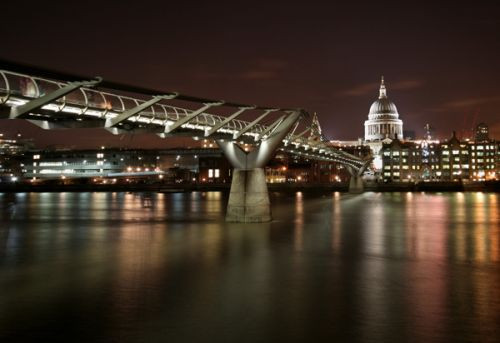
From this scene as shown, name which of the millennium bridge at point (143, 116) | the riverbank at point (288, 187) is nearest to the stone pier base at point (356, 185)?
the riverbank at point (288, 187)

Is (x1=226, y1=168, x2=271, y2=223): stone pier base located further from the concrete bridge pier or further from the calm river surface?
the calm river surface

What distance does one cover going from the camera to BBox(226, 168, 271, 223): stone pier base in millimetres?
46562

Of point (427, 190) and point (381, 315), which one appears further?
point (427, 190)

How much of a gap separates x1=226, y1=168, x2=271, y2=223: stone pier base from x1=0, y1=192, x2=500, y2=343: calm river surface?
5298 mm

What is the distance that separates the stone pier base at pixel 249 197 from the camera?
46562 mm

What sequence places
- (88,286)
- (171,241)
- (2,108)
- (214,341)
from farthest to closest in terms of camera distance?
(171,241) < (2,108) < (88,286) < (214,341)

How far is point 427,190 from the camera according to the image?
156250 millimetres

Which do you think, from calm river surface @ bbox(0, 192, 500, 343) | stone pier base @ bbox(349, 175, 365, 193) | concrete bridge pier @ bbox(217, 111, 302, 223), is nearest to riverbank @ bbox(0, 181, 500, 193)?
stone pier base @ bbox(349, 175, 365, 193)

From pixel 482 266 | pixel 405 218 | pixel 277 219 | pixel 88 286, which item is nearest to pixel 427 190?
pixel 405 218

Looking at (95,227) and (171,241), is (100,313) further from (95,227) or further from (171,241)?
(95,227)

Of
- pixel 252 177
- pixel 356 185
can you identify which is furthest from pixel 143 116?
pixel 356 185

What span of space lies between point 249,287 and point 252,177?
82.7 feet

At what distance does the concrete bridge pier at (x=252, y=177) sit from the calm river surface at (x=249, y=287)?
5.44 metres

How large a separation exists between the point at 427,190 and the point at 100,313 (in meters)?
148
